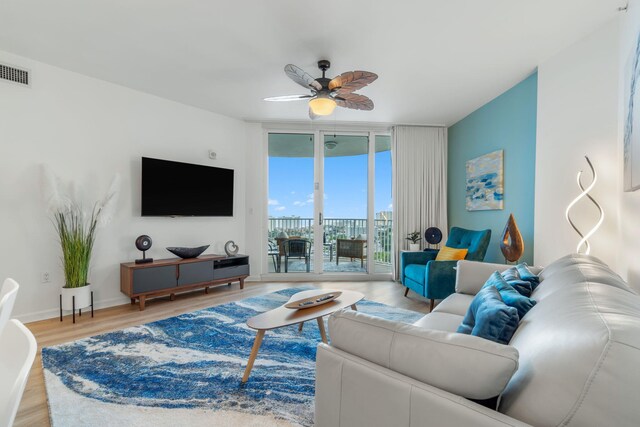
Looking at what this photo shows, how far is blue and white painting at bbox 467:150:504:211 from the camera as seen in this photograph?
3.81m

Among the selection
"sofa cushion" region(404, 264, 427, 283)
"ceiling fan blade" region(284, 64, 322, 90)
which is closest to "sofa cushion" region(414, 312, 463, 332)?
"sofa cushion" region(404, 264, 427, 283)

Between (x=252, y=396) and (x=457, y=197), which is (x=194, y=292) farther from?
(x=457, y=197)

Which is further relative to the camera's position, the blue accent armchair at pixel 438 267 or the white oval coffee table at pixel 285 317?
the blue accent armchair at pixel 438 267

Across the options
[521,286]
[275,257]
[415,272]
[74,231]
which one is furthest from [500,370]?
[275,257]

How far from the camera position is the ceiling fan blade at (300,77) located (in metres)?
2.46

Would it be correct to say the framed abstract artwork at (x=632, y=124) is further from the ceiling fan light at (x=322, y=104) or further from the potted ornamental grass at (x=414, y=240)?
the potted ornamental grass at (x=414, y=240)

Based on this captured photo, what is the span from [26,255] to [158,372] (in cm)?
217

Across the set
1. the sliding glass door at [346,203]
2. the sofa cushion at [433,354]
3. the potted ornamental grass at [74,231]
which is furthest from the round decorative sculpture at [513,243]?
the potted ornamental grass at [74,231]

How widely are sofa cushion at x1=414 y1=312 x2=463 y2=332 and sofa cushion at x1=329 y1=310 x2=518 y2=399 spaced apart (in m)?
0.86

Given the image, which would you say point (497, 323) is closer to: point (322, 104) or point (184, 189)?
point (322, 104)

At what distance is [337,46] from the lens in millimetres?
2711

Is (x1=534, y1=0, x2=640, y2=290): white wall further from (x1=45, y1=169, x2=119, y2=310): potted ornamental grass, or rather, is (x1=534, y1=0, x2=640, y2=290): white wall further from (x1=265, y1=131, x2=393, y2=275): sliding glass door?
(x1=45, y1=169, x2=119, y2=310): potted ornamental grass

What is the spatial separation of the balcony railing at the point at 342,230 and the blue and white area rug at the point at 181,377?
8.01 ft

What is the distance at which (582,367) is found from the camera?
615mm
